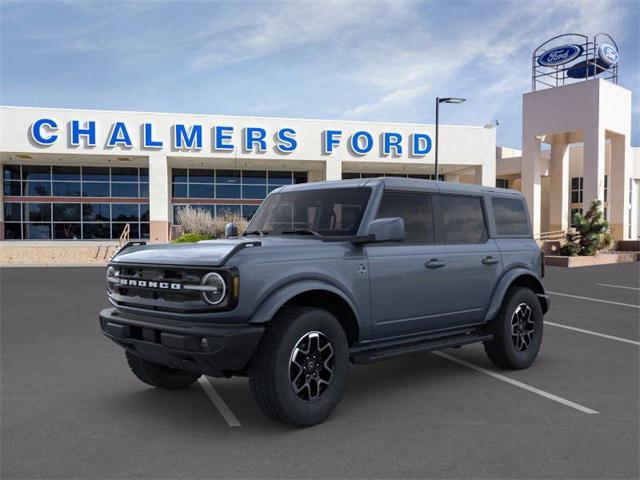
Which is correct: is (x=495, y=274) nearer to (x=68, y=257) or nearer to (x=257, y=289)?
(x=257, y=289)

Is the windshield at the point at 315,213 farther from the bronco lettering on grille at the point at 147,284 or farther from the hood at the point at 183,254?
the bronco lettering on grille at the point at 147,284

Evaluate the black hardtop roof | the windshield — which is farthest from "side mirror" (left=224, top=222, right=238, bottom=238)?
the black hardtop roof

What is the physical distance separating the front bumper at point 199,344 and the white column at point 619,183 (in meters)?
33.3

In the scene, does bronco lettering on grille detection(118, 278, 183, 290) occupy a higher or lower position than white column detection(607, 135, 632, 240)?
lower

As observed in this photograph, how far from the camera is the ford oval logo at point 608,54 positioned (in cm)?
3209

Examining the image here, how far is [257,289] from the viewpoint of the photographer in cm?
422

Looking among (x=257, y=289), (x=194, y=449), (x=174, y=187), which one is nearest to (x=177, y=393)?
(x=194, y=449)

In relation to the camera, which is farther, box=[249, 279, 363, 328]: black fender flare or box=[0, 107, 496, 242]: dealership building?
box=[0, 107, 496, 242]: dealership building

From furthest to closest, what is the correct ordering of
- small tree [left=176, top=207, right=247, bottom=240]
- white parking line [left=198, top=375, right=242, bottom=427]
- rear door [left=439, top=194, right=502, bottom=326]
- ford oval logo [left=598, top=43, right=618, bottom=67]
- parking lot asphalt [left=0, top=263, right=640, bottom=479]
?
ford oval logo [left=598, top=43, right=618, bottom=67]
small tree [left=176, top=207, right=247, bottom=240]
rear door [left=439, top=194, right=502, bottom=326]
white parking line [left=198, top=375, right=242, bottom=427]
parking lot asphalt [left=0, top=263, right=640, bottom=479]

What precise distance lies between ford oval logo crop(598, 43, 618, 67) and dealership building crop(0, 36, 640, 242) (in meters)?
0.08

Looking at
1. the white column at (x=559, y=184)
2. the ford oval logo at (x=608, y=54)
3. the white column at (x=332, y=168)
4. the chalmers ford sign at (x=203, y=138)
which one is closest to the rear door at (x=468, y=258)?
the chalmers ford sign at (x=203, y=138)

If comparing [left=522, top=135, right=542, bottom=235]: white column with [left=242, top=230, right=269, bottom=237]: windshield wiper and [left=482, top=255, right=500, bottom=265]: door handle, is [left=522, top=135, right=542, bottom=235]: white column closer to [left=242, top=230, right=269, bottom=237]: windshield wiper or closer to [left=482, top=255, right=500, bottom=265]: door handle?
[left=482, top=255, right=500, bottom=265]: door handle

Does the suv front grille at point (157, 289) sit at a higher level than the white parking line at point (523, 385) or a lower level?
higher

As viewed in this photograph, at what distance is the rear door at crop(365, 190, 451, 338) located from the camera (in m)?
5.05
